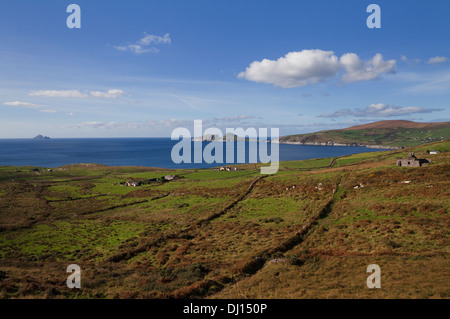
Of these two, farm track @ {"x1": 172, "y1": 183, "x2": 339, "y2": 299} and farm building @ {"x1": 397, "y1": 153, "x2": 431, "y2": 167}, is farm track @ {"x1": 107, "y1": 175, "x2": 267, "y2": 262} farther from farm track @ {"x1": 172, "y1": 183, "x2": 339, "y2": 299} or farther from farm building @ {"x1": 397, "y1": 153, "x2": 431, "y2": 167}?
farm building @ {"x1": 397, "y1": 153, "x2": 431, "y2": 167}

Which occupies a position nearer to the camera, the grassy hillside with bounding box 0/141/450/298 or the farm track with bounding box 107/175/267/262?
the grassy hillside with bounding box 0/141/450/298

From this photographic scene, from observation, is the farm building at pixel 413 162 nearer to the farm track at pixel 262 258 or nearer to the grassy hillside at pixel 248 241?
the grassy hillside at pixel 248 241

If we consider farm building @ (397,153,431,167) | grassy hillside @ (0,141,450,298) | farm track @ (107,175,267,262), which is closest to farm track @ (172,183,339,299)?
grassy hillside @ (0,141,450,298)

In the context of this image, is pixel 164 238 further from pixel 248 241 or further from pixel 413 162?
pixel 413 162

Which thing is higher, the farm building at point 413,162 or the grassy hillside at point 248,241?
the farm building at point 413,162

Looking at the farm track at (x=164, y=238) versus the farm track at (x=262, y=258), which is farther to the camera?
the farm track at (x=164, y=238)

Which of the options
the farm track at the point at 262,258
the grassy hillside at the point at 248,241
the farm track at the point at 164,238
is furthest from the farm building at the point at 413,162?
the farm track at the point at 164,238
